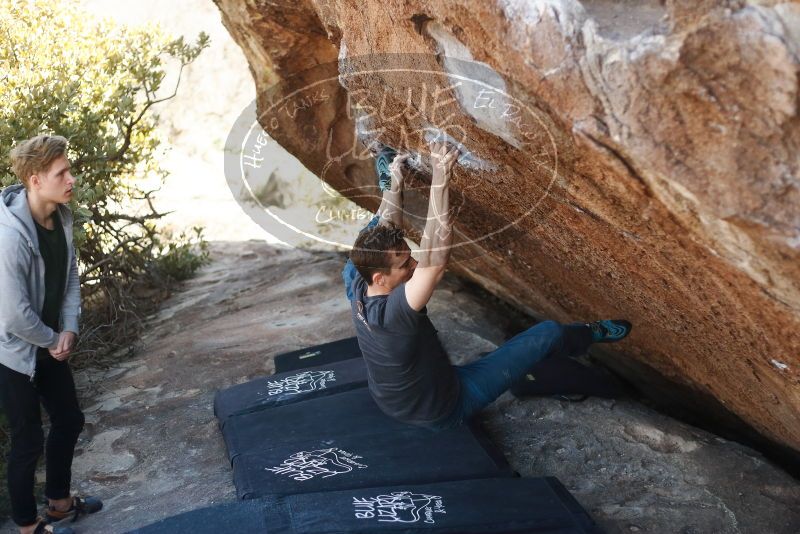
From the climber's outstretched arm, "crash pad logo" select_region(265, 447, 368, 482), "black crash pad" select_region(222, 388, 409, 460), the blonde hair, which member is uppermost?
the blonde hair

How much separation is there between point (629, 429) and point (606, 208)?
1.56m

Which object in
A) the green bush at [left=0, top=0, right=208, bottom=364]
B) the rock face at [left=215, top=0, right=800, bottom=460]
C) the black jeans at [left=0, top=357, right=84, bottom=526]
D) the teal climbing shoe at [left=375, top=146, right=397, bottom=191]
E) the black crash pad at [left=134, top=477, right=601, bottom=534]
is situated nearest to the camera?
the rock face at [left=215, top=0, right=800, bottom=460]

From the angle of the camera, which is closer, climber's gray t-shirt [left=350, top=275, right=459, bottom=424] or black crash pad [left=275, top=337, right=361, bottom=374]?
climber's gray t-shirt [left=350, top=275, right=459, bottom=424]

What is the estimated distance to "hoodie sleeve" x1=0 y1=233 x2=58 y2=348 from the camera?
10.3 ft

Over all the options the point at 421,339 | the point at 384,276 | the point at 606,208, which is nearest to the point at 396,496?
the point at 421,339

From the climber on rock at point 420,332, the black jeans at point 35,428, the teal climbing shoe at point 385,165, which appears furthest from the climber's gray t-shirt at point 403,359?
the black jeans at point 35,428

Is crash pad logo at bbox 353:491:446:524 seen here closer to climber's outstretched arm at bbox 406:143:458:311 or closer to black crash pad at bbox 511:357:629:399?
climber's outstretched arm at bbox 406:143:458:311

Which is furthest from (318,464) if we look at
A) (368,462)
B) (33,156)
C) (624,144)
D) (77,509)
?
(624,144)

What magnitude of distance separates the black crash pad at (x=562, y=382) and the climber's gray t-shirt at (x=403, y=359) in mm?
709

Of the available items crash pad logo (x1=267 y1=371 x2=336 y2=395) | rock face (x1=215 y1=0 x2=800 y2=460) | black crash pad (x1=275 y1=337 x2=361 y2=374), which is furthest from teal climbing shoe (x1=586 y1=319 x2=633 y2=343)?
black crash pad (x1=275 y1=337 x2=361 y2=374)

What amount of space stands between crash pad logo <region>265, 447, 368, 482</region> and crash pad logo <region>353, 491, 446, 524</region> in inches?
14.0

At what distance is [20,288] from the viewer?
3.18 metres

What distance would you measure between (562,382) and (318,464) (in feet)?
4.63

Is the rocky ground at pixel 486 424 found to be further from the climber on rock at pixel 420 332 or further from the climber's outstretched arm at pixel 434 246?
the climber's outstretched arm at pixel 434 246
